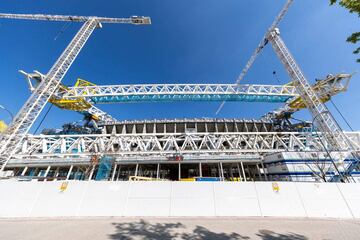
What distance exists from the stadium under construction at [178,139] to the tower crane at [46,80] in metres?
0.16

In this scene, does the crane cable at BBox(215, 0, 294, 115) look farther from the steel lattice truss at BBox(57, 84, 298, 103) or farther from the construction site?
the steel lattice truss at BBox(57, 84, 298, 103)

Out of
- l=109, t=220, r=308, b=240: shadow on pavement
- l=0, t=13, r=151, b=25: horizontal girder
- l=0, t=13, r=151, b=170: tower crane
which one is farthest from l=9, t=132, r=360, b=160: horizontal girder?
l=0, t=13, r=151, b=25: horizontal girder

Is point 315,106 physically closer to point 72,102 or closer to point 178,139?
point 178,139

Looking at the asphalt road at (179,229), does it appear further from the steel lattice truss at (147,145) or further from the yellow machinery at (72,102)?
the yellow machinery at (72,102)

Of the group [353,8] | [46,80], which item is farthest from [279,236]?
[46,80]

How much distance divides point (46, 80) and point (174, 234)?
41.0 m

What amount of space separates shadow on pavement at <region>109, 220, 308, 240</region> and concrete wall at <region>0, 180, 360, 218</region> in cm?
164

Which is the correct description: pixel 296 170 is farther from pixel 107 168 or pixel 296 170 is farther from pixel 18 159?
pixel 18 159

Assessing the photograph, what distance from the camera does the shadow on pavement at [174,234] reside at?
6113mm

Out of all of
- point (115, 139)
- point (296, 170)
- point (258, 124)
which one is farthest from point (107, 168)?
→ point (258, 124)

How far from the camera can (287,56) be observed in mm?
35562

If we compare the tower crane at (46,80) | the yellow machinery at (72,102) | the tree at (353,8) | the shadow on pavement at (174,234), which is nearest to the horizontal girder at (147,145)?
the tower crane at (46,80)

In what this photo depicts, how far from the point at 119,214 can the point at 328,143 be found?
36.7 metres

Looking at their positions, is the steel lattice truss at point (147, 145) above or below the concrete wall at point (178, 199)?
above
